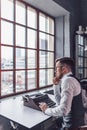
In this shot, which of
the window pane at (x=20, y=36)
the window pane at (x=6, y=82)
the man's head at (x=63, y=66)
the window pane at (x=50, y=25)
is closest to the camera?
the man's head at (x=63, y=66)

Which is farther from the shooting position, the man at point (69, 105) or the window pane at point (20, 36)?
the window pane at point (20, 36)

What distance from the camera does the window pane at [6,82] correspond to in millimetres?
2601

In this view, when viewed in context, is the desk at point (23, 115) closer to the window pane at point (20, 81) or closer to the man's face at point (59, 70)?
the man's face at point (59, 70)

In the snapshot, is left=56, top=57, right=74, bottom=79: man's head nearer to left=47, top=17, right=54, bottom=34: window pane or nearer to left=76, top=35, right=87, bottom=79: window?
left=47, top=17, right=54, bottom=34: window pane

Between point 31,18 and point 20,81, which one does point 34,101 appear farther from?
point 31,18

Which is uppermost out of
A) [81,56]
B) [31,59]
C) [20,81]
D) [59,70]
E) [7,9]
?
[7,9]

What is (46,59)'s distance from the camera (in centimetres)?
376

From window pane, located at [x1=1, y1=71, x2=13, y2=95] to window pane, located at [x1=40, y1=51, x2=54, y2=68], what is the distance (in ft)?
3.13

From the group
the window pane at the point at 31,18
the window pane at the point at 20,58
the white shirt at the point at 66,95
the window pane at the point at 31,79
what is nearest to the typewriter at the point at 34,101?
the white shirt at the point at 66,95

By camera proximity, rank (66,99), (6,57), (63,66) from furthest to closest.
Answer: (6,57) < (63,66) < (66,99)

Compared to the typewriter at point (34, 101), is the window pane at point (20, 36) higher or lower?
higher

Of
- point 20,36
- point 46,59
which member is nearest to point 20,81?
point 20,36

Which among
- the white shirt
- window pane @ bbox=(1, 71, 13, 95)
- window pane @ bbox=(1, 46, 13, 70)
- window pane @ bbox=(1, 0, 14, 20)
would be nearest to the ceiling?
window pane @ bbox=(1, 0, 14, 20)

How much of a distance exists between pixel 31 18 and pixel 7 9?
66 cm
